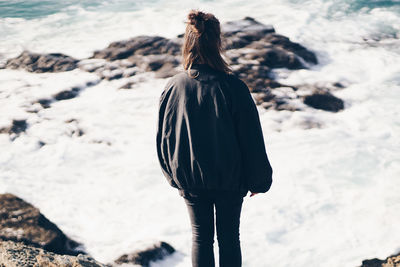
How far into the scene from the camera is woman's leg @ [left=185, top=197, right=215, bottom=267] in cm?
247

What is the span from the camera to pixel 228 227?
99.3 inches

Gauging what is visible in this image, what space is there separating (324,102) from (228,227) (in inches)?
196

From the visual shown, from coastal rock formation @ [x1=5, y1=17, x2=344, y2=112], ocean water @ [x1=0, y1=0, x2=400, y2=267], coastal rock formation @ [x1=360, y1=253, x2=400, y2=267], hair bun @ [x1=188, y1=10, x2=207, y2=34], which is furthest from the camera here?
coastal rock formation @ [x1=5, y1=17, x2=344, y2=112]

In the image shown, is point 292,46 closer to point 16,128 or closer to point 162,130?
point 16,128

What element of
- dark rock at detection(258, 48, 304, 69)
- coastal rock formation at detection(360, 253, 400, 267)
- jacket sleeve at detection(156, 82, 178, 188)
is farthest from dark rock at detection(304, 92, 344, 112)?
jacket sleeve at detection(156, 82, 178, 188)

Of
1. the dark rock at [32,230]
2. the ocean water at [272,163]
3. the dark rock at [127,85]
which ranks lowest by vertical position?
the ocean water at [272,163]

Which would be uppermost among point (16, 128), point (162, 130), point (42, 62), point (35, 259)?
point (162, 130)

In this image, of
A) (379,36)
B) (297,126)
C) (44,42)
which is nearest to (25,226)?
(297,126)

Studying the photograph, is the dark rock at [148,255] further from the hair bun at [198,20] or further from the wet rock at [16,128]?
the wet rock at [16,128]

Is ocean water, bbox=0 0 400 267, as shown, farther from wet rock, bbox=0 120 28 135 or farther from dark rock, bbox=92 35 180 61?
dark rock, bbox=92 35 180 61

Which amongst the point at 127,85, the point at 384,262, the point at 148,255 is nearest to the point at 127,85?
the point at 127,85

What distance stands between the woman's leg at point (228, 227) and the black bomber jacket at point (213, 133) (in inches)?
3.6

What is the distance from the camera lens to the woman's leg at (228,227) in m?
2.43

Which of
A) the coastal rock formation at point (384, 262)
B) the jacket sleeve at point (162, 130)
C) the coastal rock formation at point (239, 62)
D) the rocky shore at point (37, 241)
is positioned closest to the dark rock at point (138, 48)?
the coastal rock formation at point (239, 62)
